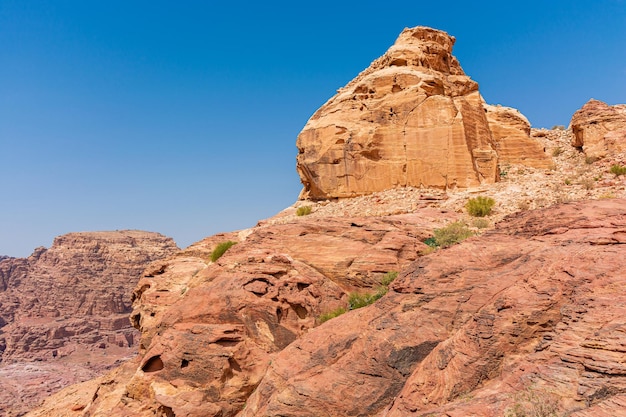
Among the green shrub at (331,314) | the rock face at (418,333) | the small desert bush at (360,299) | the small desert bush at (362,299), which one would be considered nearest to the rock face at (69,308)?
the rock face at (418,333)

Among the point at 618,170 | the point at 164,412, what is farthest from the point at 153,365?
the point at 618,170

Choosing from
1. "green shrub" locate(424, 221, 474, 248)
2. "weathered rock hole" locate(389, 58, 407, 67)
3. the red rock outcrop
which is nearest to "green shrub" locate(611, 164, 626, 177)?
the red rock outcrop

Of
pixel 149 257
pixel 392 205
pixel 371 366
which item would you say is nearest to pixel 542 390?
pixel 371 366

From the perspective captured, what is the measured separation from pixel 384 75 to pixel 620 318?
66.5ft

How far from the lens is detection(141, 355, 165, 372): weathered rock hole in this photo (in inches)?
444

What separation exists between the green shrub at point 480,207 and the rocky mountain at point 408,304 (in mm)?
533

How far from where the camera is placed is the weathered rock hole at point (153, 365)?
444 inches

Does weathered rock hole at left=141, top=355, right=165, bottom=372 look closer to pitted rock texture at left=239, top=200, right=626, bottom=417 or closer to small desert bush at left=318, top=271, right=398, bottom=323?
pitted rock texture at left=239, top=200, right=626, bottom=417

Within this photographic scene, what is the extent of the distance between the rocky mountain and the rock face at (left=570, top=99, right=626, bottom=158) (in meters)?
0.30

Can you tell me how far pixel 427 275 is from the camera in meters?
8.50

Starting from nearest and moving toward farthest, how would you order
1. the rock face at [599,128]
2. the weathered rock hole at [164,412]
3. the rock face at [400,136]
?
the weathered rock hole at [164,412] → the rock face at [400,136] → the rock face at [599,128]

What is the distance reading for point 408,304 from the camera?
8.12 meters

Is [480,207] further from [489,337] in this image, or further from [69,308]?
[69,308]

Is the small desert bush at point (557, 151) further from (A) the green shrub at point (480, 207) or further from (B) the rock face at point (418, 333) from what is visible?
(B) the rock face at point (418, 333)
